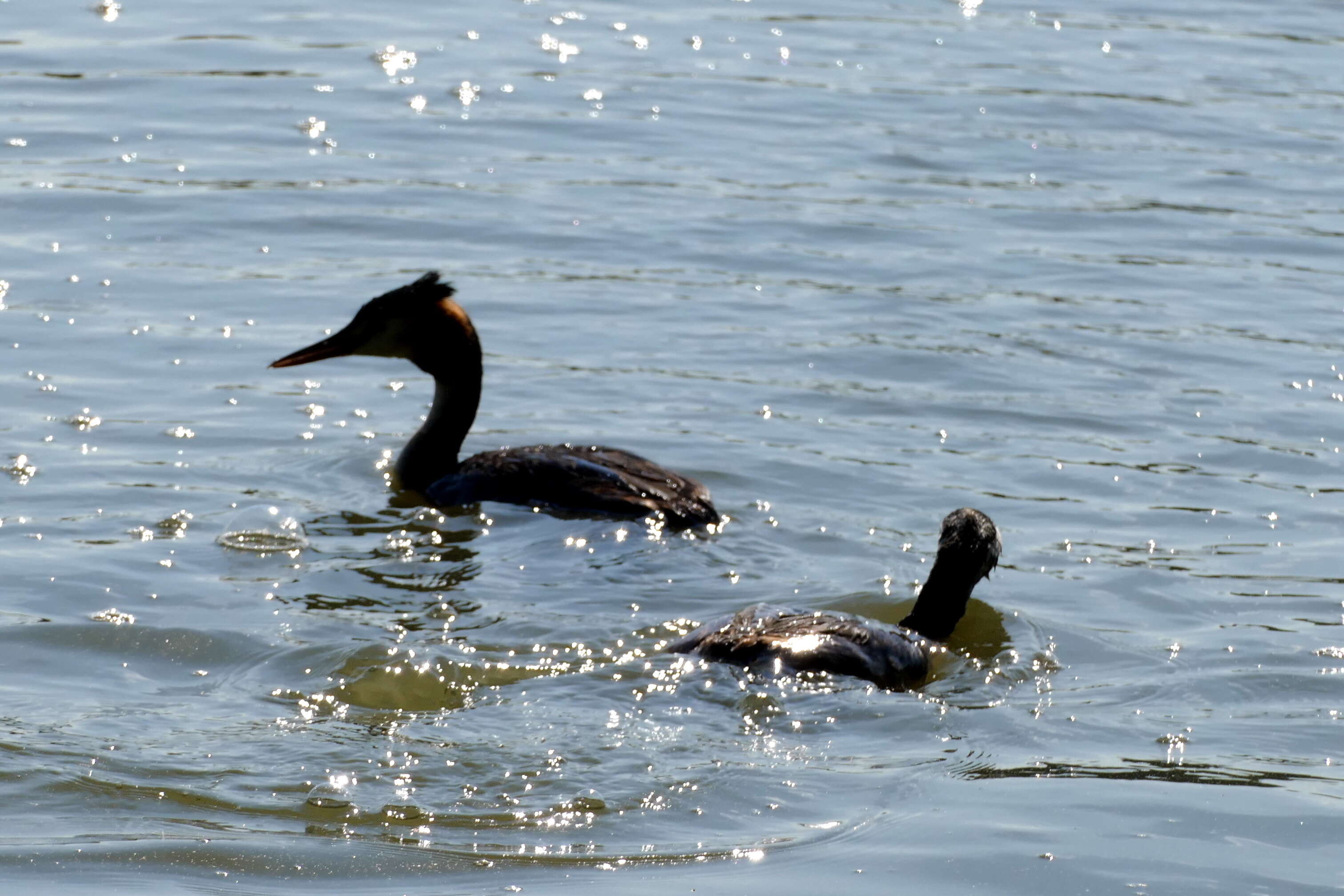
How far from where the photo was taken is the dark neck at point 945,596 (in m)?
7.82

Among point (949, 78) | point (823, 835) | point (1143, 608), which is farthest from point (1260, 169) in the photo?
point (823, 835)

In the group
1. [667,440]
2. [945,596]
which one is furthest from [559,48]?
[945,596]

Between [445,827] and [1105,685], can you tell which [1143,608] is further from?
[445,827]

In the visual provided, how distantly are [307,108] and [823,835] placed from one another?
12.5 m

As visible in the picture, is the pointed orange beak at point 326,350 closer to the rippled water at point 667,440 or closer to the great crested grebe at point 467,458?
the great crested grebe at point 467,458

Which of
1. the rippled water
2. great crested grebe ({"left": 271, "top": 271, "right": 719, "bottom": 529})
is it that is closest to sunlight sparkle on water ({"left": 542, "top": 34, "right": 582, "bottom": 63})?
the rippled water

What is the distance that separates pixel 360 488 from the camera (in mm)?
9984

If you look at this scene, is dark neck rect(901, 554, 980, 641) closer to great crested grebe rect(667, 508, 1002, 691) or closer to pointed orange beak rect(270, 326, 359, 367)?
great crested grebe rect(667, 508, 1002, 691)

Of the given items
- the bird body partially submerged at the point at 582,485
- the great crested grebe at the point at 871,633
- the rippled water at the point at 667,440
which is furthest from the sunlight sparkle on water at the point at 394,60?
the great crested grebe at the point at 871,633

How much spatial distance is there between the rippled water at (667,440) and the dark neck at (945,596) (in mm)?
117

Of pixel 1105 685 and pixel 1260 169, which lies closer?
pixel 1105 685

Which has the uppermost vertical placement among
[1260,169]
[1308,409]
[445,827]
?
[1260,169]

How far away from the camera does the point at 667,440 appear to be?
10.6m

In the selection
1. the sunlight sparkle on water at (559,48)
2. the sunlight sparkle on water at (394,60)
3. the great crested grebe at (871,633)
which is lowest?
the great crested grebe at (871,633)
